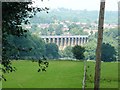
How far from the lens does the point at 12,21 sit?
4.12 meters

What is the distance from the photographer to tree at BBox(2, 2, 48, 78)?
404 centimetres

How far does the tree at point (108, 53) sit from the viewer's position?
147ft

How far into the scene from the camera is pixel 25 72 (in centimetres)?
2503

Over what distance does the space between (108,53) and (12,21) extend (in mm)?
43005

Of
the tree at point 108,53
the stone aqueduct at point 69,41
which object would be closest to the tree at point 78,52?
the tree at point 108,53

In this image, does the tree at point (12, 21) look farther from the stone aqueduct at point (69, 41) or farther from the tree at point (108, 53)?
the stone aqueduct at point (69, 41)

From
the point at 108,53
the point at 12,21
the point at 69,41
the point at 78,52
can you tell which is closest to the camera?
the point at 12,21

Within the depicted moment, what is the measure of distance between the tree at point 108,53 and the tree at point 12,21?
39.7m

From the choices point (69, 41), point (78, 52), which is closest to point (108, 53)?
point (78, 52)

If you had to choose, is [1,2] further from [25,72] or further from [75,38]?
[75,38]

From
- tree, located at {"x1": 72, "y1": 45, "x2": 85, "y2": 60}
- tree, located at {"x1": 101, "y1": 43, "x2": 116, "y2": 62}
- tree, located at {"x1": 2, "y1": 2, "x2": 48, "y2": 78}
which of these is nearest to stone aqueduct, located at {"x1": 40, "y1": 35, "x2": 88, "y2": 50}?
tree, located at {"x1": 101, "y1": 43, "x2": 116, "y2": 62}

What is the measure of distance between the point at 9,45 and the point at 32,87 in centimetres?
1395

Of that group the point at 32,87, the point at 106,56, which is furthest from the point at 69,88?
the point at 106,56

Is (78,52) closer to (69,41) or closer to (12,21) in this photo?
(69,41)
